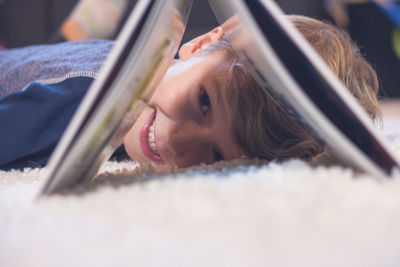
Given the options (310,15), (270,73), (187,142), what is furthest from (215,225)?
(310,15)

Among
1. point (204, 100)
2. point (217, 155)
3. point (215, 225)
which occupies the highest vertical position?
point (215, 225)

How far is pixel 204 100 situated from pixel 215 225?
21.0 inches

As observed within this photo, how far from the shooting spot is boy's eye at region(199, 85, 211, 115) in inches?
29.7

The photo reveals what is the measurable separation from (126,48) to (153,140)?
510 millimetres

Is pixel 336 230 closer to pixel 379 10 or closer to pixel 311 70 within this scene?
pixel 311 70

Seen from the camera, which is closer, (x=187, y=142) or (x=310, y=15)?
(x=187, y=142)

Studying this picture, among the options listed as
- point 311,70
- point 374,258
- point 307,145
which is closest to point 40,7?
point 307,145

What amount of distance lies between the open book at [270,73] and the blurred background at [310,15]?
191cm

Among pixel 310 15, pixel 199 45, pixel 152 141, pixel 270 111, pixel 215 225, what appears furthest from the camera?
Answer: pixel 310 15

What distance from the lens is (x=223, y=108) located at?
2.43 ft

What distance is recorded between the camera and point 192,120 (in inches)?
28.9

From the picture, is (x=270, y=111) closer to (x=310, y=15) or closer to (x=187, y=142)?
(x=187, y=142)

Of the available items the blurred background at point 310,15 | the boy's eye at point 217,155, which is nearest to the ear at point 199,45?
the boy's eye at point 217,155

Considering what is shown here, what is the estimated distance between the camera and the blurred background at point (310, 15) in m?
2.21
